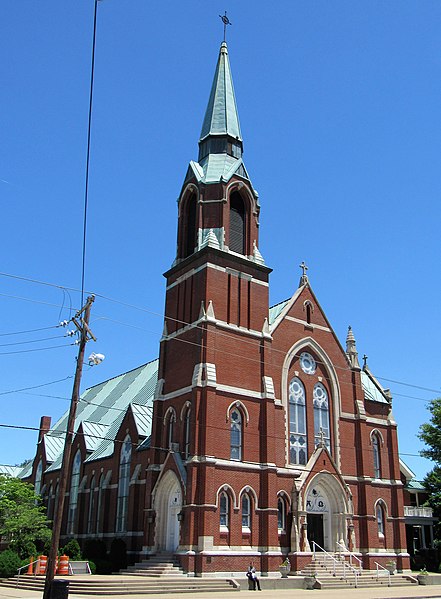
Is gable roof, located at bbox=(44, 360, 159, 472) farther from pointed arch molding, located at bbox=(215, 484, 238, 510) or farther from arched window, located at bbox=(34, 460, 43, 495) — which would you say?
pointed arch molding, located at bbox=(215, 484, 238, 510)

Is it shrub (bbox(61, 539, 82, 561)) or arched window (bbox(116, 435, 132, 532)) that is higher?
arched window (bbox(116, 435, 132, 532))

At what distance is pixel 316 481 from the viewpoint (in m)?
36.8

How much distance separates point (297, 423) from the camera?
1496 inches

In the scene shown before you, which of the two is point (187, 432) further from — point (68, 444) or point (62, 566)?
point (68, 444)

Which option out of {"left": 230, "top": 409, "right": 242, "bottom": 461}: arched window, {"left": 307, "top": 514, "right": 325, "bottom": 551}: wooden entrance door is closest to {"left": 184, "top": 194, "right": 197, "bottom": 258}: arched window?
{"left": 230, "top": 409, "right": 242, "bottom": 461}: arched window

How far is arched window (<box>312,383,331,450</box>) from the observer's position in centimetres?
3870

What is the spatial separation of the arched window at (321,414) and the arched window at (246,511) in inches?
271

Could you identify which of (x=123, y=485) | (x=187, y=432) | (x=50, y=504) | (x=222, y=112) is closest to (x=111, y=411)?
(x=50, y=504)

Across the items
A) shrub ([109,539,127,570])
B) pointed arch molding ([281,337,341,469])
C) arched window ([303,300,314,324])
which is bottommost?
shrub ([109,539,127,570])

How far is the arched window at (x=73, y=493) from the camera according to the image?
1905 inches

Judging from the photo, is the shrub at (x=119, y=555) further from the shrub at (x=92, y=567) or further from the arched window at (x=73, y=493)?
the arched window at (x=73, y=493)

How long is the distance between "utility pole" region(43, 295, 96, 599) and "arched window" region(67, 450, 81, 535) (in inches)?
1114

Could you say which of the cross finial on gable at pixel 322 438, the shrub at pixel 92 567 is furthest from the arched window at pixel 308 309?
the shrub at pixel 92 567

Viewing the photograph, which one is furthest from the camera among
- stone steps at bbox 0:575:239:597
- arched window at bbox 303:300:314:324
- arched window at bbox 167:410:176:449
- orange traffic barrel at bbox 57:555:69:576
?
arched window at bbox 303:300:314:324
